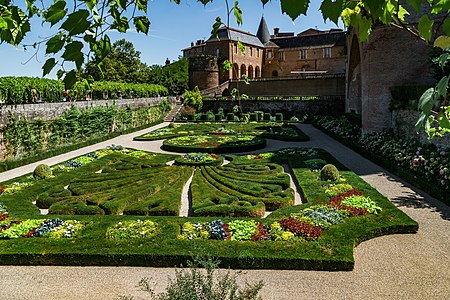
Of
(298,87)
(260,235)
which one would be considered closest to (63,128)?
(260,235)

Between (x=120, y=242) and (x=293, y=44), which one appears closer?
(x=120, y=242)

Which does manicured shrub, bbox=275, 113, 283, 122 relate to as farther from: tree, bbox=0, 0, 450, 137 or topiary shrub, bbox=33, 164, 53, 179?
tree, bbox=0, 0, 450, 137

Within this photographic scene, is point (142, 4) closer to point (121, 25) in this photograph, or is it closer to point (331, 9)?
point (121, 25)

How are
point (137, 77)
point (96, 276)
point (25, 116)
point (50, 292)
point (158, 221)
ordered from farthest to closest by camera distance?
point (137, 77), point (25, 116), point (158, 221), point (96, 276), point (50, 292)

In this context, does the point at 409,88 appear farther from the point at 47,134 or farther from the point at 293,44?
the point at 293,44

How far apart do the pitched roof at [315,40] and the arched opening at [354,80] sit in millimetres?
22995

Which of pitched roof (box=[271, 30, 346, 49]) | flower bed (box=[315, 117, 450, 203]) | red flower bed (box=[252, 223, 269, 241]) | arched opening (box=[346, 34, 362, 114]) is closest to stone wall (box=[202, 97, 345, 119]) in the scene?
arched opening (box=[346, 34, 362, 114])

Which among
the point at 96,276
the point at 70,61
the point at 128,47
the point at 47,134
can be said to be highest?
the point at 128,47

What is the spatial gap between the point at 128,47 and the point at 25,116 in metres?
37.8

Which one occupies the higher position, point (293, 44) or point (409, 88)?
point (293, 44)

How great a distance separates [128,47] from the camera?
181ft

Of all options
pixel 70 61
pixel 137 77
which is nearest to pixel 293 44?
pixel 137 77

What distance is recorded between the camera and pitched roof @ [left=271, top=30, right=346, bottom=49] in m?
54.3

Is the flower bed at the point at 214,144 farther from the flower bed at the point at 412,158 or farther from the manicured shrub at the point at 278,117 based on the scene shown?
the manicured shrub at the point at 278,117
